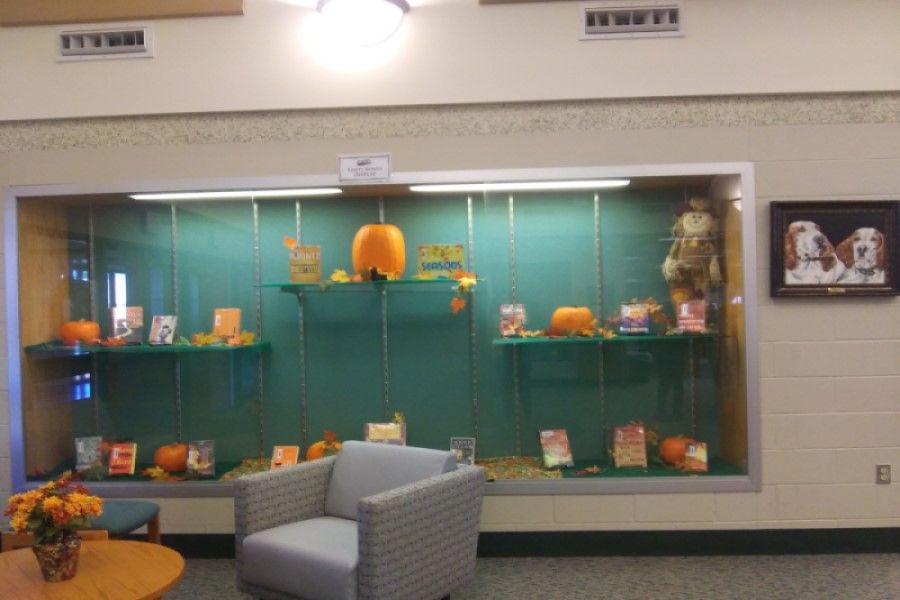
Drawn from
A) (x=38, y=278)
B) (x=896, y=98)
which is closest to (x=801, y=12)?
(x=896, y=98)

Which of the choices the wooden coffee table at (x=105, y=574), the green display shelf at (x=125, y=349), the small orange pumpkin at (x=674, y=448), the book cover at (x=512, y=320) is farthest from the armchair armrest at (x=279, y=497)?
the small orange pumpkin at (x=674, y=448)

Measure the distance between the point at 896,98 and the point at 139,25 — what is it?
4.21 m

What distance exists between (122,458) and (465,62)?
2.99 m

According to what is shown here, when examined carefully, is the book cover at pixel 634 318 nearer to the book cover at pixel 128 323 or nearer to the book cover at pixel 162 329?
the book cover at pixel 162 329

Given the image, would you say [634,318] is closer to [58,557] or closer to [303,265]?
[303,265]

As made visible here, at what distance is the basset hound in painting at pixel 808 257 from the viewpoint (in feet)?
13.3

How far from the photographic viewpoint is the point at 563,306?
14.2ft

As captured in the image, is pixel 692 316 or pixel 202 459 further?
pixel 202 459

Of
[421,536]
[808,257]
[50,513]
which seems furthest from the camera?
[808,257]

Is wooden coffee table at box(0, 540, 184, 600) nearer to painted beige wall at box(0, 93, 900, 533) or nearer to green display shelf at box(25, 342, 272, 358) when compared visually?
painted beige wall at box(0, 93, 900, 533)

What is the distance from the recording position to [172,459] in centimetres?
439

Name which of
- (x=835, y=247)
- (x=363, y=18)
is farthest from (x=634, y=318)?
(x=363, y=18)

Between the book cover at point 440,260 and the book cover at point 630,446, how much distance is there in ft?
4.22

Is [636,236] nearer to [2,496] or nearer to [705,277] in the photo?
[705,277]
